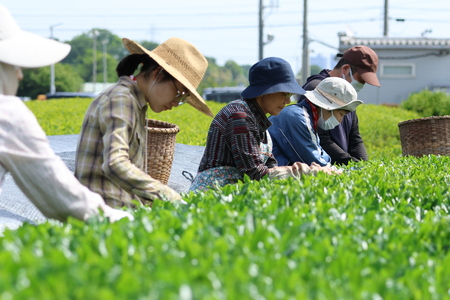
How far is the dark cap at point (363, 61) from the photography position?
19.7ft

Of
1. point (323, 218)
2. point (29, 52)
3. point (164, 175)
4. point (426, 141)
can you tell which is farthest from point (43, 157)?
point (426, 141)

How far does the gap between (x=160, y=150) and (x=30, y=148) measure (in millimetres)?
3391

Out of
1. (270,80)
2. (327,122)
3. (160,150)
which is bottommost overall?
(160,150)

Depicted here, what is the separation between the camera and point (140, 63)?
3.53 metres

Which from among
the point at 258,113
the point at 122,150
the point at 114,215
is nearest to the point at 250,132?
the point at 258,113

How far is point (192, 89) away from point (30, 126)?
1.19m

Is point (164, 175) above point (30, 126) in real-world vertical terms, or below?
below

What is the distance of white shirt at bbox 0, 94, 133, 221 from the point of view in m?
2.40

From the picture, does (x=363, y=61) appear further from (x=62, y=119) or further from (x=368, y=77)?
(x=62, y=119)

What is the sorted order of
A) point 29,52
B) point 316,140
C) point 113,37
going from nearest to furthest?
point 29,52 → point 316,140 → point 113,37

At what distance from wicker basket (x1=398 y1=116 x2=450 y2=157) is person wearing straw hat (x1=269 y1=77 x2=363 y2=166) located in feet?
5.72

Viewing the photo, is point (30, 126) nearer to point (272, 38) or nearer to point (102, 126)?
point (102, 126)

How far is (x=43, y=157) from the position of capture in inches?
96.8

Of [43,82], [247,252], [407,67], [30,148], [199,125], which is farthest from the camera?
[43,82]
